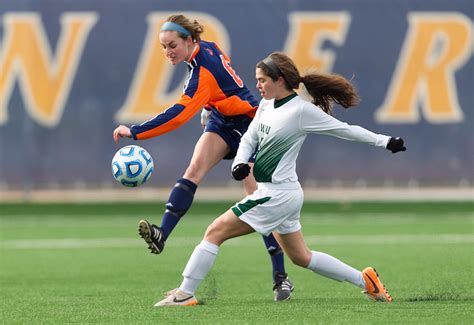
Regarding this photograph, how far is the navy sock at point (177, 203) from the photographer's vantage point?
9117 millimetres

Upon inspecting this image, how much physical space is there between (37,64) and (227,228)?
14.9 meters

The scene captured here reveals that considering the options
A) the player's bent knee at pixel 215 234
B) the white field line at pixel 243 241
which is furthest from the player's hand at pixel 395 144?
the white field line at pixel 243 241

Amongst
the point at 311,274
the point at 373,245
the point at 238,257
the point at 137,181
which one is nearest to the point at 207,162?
the point at 137,181

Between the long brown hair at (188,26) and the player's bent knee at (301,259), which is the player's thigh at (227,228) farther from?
the long brown hair at (188,26)

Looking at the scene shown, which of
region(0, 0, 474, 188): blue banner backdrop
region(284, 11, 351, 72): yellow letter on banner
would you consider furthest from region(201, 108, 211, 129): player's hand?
region(284, 11, 351, 72): yellow letter on banner

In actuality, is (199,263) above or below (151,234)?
below

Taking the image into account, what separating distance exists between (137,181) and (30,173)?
44.9ft

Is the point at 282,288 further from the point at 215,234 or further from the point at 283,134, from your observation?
the point at 283,134

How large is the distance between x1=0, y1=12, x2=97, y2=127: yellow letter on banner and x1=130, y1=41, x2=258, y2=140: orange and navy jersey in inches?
531

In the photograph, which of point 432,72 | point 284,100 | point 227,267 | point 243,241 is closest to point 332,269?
point 284,100

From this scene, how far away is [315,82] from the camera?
8.59 meters

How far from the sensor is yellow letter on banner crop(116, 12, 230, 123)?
73.9 ft

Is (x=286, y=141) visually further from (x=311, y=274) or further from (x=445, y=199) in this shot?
(x=445, y=199)

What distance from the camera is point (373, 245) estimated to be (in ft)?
51.4
